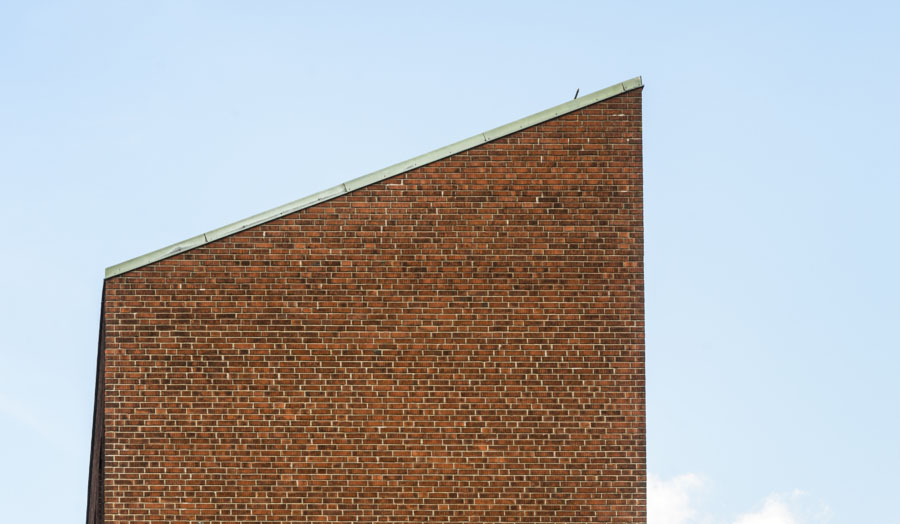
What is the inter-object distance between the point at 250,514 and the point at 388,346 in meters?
2.85

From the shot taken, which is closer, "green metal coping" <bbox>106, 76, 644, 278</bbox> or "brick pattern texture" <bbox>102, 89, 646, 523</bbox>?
"brick pattern texture" <bbox>102, 89, 646, 523</bbox>

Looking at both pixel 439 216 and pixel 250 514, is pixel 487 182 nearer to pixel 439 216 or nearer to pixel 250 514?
pixel 439 216

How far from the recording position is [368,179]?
15227mm

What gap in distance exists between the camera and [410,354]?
1490 cm

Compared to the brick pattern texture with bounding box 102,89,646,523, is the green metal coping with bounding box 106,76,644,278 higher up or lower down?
higher up

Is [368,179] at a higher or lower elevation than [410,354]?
higher

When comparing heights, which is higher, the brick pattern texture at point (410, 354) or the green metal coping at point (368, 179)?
the green metal coping at point (368, 179)

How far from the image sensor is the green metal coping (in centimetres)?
1510

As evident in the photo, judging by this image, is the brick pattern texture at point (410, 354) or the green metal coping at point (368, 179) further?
the green metal coping at point (368, 179)

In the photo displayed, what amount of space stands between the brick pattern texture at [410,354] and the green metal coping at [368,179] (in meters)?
0.11

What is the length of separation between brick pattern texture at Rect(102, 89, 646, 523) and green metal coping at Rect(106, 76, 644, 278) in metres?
0.11

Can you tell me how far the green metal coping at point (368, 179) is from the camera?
1510 cm

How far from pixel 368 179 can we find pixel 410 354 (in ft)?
8.13

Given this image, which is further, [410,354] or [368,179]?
[368,179]
